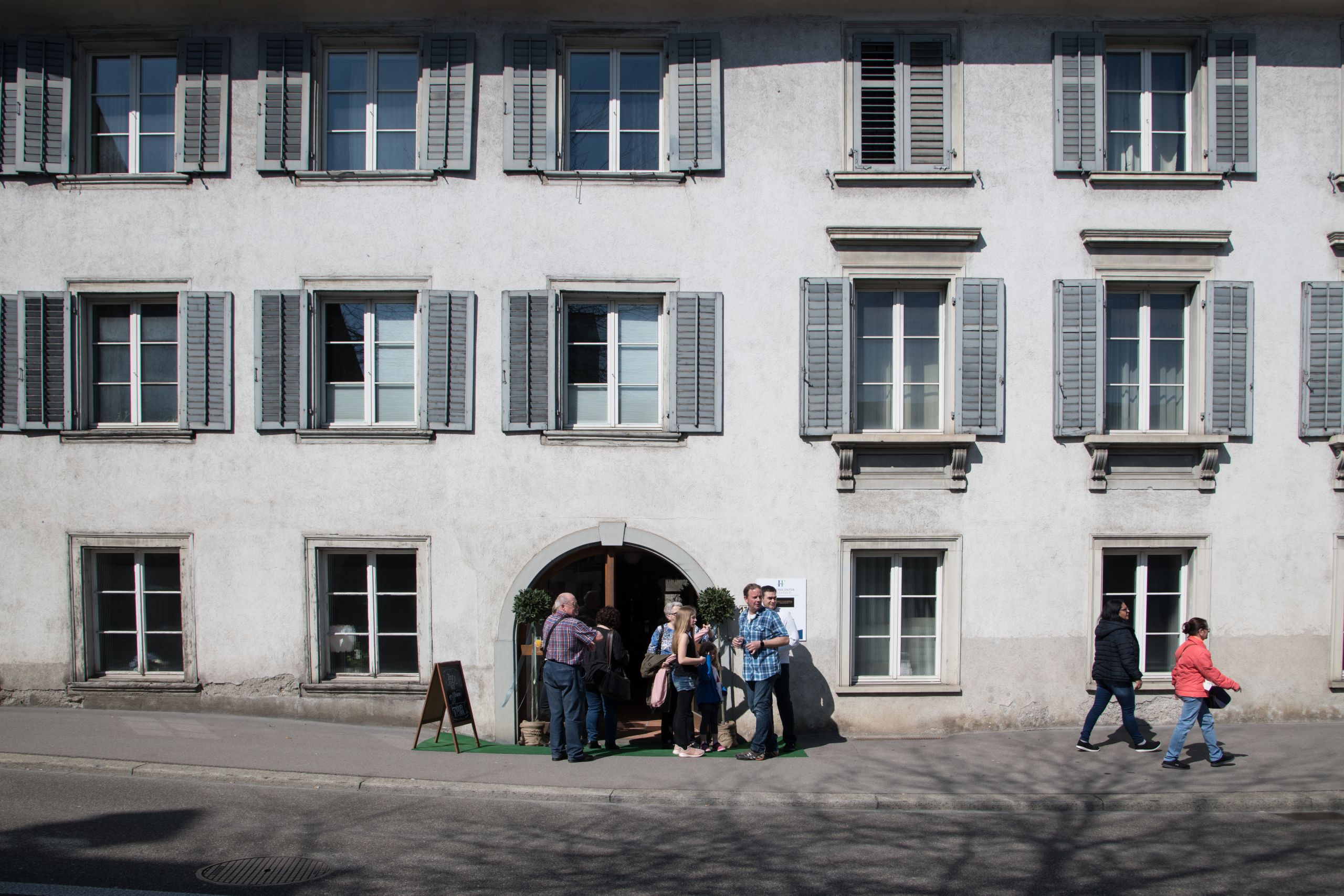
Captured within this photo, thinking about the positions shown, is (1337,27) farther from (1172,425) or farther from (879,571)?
(879,571)

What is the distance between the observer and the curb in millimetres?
8844

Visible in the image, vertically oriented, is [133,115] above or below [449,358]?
above

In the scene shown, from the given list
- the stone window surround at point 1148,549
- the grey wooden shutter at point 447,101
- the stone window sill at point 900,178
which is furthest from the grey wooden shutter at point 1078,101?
the grey wooden shutter at point 447,101

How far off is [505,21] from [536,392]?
4.27 m

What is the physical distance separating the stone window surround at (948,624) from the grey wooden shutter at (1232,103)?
17.5 ft

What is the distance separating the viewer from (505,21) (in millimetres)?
11734

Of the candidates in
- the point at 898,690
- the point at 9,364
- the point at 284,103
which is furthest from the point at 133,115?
the point at 898,690

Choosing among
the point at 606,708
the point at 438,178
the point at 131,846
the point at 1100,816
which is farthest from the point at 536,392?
the point at 1100,816

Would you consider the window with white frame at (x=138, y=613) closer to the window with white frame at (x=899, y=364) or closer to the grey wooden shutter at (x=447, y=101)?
the grey wooden shutter at (x=447, y=101)

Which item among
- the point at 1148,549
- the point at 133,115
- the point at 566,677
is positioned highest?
the point at 133,115

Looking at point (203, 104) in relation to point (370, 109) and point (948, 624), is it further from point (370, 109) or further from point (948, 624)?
point (948, 624)

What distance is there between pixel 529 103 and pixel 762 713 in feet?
23.4

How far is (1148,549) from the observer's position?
11.8m

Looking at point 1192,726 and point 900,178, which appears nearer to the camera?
point 1192,726
